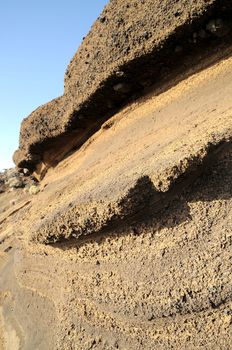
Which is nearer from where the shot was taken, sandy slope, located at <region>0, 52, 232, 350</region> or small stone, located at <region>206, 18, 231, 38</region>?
sandy slope, located at <region>0, 52, 232, 350</region>

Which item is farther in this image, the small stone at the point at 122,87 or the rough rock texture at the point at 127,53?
the small stone at the point at 122,87

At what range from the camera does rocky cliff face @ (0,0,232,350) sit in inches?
70.7

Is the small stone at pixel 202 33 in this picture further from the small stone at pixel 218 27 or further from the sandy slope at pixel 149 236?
the sandy slope at pixel 149 236

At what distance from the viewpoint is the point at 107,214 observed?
200cm

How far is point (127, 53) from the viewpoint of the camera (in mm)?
2348

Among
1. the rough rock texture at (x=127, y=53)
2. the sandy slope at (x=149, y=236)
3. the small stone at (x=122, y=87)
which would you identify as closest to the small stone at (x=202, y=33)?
the rough rock texture at (x=127, y=53)

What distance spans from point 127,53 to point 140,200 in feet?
2.85

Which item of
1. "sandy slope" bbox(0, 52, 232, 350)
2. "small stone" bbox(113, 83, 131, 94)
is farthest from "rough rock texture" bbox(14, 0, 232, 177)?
"sandy slope" bbox(0, 52, 232, 350)

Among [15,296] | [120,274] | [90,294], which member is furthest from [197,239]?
[15,296]

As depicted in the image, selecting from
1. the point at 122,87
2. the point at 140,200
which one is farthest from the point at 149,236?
the point at 122,87

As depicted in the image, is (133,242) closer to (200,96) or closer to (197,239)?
(197,239)

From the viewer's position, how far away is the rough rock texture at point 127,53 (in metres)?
2.13

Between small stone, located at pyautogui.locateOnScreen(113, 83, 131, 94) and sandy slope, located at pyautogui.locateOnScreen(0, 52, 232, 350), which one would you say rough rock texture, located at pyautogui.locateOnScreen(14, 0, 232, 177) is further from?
sandy slope, located at pyautogui.locateOnScreen(0, 52, 232, 350)

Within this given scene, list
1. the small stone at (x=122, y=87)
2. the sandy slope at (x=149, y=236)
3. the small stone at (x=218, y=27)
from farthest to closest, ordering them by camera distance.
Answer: the small stone at (x=122, y=87) → the small stone at (x=218, y=27) → the sandy slope at (x=149, y=236)
